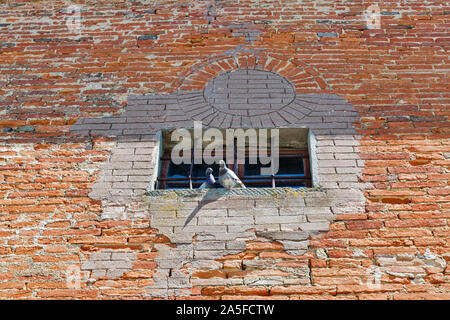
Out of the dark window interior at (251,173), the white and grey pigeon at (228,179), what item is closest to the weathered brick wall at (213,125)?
the white and grey pigeon at (228,179)

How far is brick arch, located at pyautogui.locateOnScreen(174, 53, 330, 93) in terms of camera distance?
15.5ft

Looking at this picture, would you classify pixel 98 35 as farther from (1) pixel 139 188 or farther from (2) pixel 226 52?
(1) pixel 139 188

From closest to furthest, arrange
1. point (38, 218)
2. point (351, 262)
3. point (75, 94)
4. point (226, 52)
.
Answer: point (351, 262) < point (38, 218) < point (75, 94) < point (226, 52)

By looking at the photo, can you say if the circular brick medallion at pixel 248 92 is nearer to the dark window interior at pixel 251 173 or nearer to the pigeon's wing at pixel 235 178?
the dark window interior at pixel 251 173

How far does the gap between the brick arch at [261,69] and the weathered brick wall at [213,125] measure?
0.06 feet

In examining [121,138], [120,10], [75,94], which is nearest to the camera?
[121,138]

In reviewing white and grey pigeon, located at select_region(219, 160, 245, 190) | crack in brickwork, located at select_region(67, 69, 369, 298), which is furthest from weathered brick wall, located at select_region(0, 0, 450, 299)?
white and grey pigeon, located at select_region(219, 160, 245, 190)

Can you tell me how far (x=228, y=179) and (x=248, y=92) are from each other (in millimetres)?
1159

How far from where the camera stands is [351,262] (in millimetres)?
3355

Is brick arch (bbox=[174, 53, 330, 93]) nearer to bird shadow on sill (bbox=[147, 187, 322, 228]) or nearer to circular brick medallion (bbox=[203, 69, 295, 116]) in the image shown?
circular brick medallion (bbox=[203, 69, 295, 116])

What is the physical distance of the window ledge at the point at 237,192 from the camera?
12.4 feet

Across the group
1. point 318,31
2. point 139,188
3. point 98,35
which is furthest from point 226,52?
point 139,188

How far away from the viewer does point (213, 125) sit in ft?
14.4
